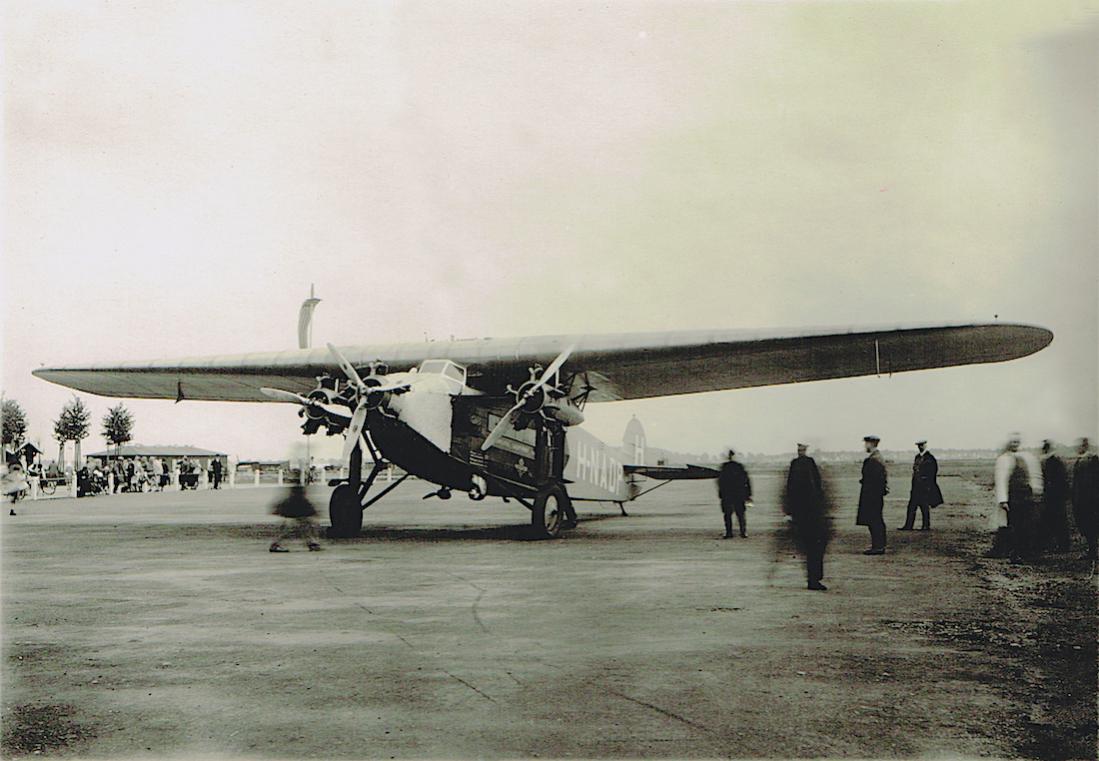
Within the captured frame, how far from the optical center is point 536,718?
472 cm

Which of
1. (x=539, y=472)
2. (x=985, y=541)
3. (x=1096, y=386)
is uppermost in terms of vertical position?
(x=1096, y=386)

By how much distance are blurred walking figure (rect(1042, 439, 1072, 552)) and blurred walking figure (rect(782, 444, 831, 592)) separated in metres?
3.65

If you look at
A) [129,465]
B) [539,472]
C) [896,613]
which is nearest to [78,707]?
[896,613]

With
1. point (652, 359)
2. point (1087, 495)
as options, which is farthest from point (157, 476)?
point (1087, 495)

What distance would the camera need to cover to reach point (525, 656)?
6.20m

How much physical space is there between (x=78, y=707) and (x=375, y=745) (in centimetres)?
183

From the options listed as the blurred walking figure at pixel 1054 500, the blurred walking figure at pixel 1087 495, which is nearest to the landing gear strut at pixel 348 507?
the blurred walking figure at pixel 1054 500

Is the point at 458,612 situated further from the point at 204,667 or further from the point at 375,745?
the point at 375,745

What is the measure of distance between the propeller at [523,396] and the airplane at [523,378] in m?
0.02

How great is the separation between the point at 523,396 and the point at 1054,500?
772 centimetres

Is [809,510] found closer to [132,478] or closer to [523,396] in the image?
[523,396]

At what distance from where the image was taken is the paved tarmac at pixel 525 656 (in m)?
4.46

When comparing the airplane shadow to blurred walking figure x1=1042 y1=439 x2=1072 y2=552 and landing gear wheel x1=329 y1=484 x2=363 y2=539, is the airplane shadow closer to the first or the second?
Result: landing gear wheel x1=329 y1=484 x2=363 y2=539

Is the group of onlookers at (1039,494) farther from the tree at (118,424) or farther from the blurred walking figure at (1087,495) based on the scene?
the tree at (118,424)
